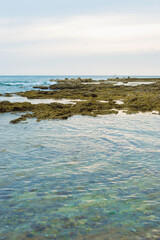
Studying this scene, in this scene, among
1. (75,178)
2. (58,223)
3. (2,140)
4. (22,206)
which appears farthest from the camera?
(2,140)

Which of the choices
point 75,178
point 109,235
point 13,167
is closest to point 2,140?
point 13,167

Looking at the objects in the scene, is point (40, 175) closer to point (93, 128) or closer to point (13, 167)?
point (13, 167)

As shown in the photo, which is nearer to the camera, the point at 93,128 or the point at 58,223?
the point at 58,223

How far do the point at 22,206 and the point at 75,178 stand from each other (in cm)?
167

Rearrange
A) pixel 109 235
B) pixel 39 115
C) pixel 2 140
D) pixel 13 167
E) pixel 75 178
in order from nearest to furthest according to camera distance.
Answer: pixel 109 235 → pixel 75 178 → pixel 13 167 → pixel 2 140 → pixel 39 115

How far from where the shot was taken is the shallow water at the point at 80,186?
3.78m

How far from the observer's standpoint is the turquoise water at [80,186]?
3771 millimetres

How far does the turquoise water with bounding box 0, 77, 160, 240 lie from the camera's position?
3771 millimetres

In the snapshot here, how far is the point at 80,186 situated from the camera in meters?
5.31

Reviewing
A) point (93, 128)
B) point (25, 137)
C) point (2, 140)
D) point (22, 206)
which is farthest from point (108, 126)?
point (22, 206)

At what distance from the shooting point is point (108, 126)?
12164 mm

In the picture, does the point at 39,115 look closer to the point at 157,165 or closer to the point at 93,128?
the point at 93,128

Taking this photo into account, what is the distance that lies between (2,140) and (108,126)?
18.3 ft

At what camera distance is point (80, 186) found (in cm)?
531
